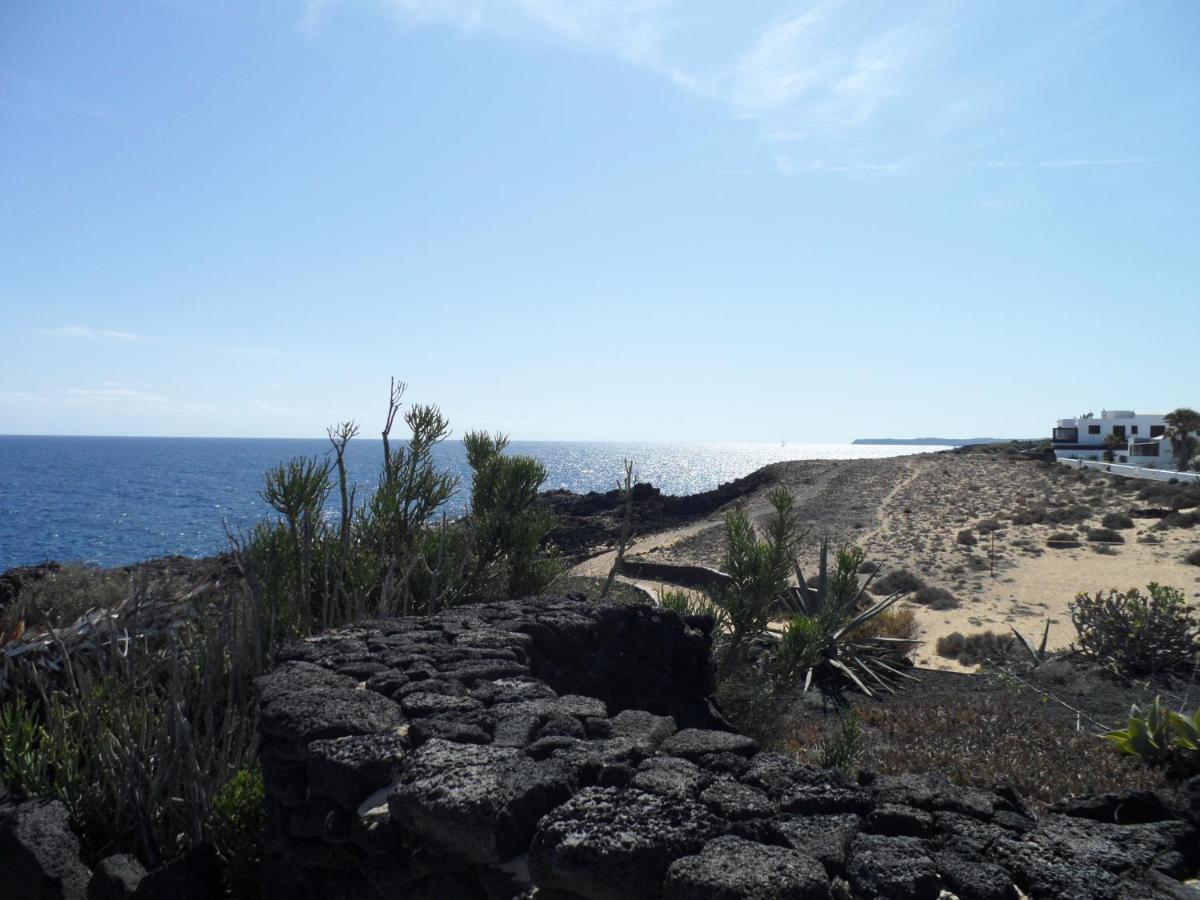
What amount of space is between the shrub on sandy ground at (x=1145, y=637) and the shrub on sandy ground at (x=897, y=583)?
7.20 m

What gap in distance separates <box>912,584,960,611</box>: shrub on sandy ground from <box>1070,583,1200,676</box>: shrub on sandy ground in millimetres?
6153

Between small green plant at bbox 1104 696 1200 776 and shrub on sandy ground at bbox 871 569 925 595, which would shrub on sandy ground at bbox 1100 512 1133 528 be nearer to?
shrub on sandy ground at bbox 871 569 925 595

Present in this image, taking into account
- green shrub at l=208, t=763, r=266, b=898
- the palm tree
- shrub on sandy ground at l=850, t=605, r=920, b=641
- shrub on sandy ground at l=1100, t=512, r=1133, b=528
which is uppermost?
the palm tree

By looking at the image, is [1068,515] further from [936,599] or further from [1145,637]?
[1145,637]

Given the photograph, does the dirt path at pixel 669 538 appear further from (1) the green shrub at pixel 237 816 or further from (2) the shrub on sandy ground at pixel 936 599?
(1) the green shrub at pixel 237 816

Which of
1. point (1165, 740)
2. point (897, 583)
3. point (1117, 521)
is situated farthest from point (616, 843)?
point (1117, 521)

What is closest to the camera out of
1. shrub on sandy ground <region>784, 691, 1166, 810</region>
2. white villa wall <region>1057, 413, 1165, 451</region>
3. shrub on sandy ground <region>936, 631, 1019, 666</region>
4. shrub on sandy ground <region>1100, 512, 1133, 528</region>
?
shrub on sandy ground <region>784, 691, 1166, 810</region>

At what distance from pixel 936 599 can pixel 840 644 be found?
24.5ft

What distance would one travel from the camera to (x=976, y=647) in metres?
12.5

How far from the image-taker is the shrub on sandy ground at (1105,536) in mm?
23234

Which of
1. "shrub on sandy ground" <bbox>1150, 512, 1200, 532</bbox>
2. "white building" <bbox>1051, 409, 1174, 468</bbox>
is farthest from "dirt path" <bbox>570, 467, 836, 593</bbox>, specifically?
"white building" <bbox>1051, 409, 1174, 468</bbox>

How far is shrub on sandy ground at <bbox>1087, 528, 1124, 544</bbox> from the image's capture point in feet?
76.2

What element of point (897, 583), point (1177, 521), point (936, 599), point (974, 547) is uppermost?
point (1177, 521)

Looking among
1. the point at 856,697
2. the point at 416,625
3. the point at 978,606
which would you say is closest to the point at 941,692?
the point at 856,697
